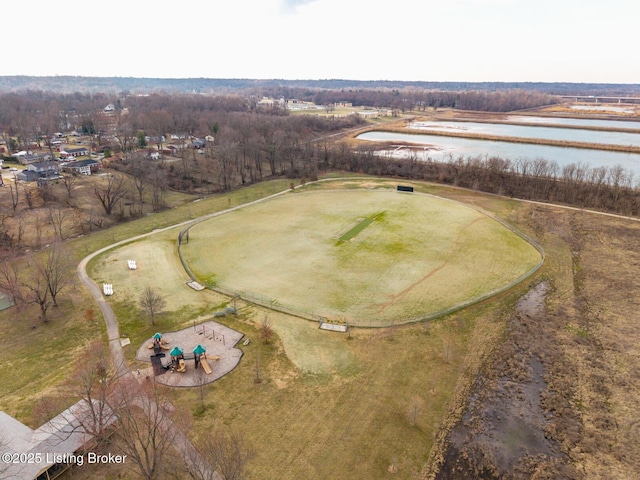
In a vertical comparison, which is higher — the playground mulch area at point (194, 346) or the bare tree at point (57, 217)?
the bare tree at point (57, 217)

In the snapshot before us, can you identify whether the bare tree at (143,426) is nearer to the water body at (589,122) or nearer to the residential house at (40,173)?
the residential house at (40,173)

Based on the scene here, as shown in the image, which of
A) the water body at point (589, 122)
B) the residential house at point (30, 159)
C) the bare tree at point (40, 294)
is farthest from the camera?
the water body at point (589, 122)

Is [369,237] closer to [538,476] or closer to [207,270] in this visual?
[207,270]

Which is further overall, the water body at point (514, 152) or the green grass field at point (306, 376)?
the water body at point (514, 152)

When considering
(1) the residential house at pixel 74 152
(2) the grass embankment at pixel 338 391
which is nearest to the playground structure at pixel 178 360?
(2) the grass embankment at pixel 338 391

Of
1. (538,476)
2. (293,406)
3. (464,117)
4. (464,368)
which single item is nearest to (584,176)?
(464,368)

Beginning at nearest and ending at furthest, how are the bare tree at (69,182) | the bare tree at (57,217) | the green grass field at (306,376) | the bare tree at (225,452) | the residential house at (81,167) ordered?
the bare tree at (225,452) → the green grass field at (306,376) → the bare tree at (57,217) → the bare tree at (69,182) → the residential house at (81,167)
